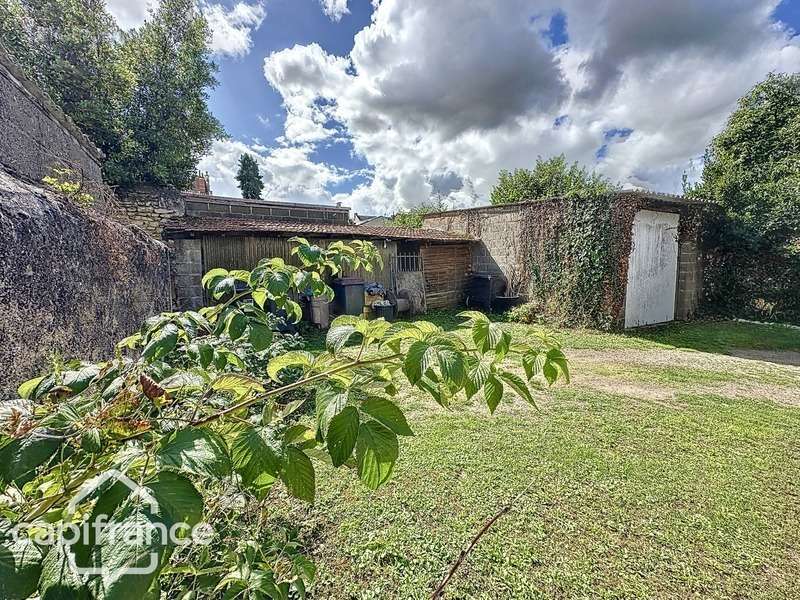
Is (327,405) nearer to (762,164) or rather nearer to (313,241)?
(313,241)

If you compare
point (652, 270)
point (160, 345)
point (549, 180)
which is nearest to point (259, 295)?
point (160, 345)

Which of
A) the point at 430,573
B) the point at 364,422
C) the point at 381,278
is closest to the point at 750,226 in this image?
the point at 381,278

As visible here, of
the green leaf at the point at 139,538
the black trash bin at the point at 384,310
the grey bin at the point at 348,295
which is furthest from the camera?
the black trash bin at the point at 384,310

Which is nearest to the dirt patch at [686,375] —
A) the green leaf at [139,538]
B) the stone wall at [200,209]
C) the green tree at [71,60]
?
the green leaf at [139,538]

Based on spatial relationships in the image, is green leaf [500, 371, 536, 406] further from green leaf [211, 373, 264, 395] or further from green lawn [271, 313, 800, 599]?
green lawn [271, 313, 800, 599]

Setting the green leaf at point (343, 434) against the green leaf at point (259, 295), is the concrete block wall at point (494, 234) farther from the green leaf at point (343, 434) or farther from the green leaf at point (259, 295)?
the green leaf at point (343, 434)

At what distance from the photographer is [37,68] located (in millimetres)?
8711

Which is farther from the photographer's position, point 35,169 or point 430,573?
point 35,169

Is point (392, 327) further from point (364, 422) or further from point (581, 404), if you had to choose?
point (581, 404)

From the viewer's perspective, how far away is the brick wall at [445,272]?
1199 cm

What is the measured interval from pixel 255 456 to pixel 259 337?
471 mm

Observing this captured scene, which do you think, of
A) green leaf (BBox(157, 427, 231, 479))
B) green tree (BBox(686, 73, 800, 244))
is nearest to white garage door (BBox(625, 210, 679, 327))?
green tree (BBox(686, 73, 800, 244))

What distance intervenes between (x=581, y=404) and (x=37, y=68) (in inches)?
570

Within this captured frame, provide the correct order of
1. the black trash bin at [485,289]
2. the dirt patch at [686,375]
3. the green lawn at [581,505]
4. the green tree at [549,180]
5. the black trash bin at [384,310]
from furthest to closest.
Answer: the green tree at [549,180] < the black trash bin at [485,289] < the black trash bin at [384,310] < the dirt patch at [686,375] < the green lawn at [581,505]
